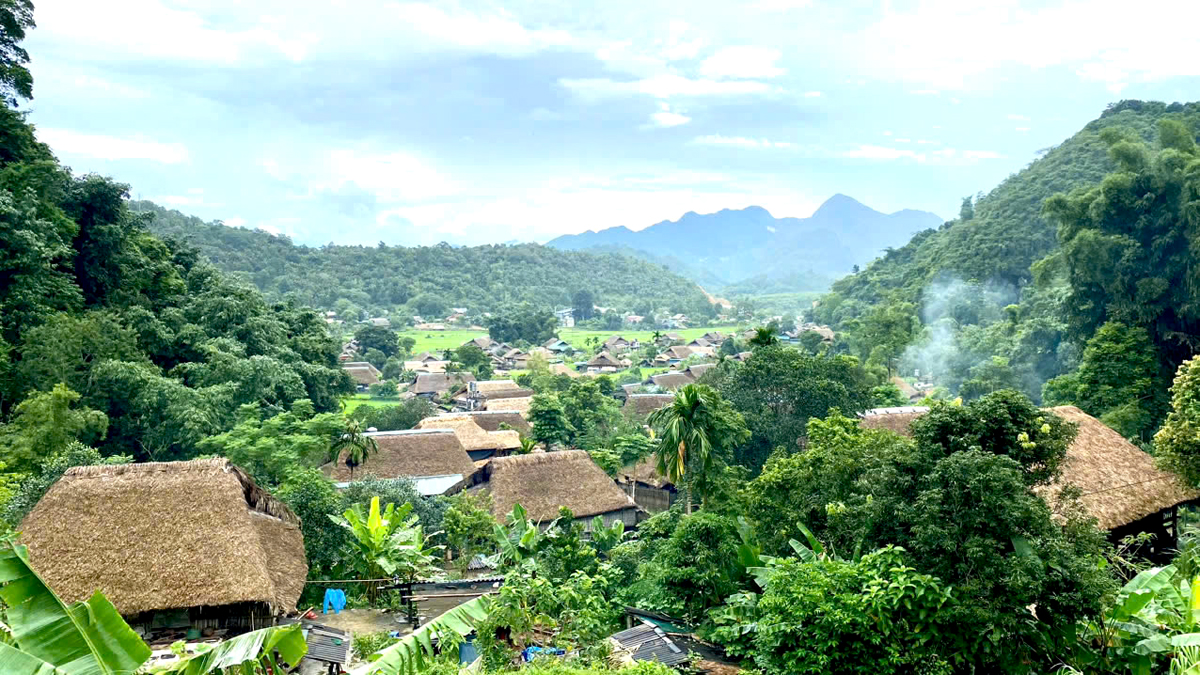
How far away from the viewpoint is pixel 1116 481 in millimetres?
15898

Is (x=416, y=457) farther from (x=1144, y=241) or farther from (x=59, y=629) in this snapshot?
(x=1144, y=241)

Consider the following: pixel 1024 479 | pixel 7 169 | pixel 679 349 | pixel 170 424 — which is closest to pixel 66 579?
pixel 170 424

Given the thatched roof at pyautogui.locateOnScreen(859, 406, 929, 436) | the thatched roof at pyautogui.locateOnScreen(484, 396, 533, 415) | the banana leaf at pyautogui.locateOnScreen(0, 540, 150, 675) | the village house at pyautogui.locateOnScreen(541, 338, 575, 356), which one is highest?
the banana leaf at pyautogui.locateOnScreen(0, 540, 150, 675)

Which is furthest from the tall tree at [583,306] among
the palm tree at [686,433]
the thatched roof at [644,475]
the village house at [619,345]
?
the palm tree at [686,433]

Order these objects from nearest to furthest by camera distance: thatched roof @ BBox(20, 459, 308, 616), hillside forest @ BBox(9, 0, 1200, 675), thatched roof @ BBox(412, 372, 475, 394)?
hillside forest @ BBox(9, 0, 1200, 675), thatched roof @ BBox(20, 459, 308, 616), thatched roof @ BBox(412, 372, 475, 394)

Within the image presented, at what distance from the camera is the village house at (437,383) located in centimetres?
5425

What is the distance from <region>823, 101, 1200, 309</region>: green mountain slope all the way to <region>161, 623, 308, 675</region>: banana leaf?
62.3m

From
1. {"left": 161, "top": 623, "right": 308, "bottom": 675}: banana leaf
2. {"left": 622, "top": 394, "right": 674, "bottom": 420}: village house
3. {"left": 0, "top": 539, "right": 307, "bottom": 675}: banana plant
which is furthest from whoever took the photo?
{"left": 622, "top": 394, "right": 674, "bottom": 420}: village house

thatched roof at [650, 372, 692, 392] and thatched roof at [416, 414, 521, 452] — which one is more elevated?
thatched roof at [416, 414, 521, 452]

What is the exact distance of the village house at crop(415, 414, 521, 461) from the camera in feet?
104

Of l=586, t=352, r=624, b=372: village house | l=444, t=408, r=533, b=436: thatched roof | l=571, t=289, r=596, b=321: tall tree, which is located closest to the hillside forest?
l=444, t=408, r=533, b=436: thatched roof

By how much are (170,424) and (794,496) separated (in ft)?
53.3

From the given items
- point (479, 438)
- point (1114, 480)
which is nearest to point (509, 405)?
point (479, 438)

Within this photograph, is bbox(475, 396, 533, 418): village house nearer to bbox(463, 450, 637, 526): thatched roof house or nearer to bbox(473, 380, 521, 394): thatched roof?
bbox(473, 380, 521, 394): thatched roof
